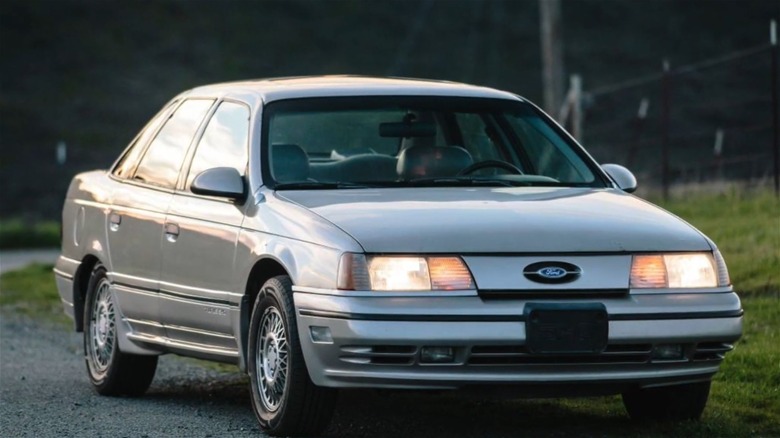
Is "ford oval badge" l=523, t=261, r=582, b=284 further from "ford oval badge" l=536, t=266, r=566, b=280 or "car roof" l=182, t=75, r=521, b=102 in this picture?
"car roof" l=182, t=75, r=521, b=102

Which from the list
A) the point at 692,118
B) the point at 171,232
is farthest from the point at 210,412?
the point at 692,118

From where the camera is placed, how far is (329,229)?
7199 mm

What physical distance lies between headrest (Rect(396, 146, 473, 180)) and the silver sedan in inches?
0.5

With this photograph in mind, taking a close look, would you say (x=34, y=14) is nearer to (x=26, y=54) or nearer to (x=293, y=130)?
(x=26, y=54)


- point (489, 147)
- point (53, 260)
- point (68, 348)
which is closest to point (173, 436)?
point (489, 147)

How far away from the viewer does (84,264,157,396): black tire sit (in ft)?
31.3

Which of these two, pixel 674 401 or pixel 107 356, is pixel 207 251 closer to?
pixel 107 356

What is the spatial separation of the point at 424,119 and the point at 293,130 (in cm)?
72

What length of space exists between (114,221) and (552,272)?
3259mm

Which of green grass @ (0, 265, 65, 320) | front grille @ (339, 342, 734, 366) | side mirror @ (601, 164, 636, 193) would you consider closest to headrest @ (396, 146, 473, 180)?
side mirror @ (601, 164, 636, 193)

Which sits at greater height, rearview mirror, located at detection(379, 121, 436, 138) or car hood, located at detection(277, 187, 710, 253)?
rearview mirror, located at detection(379, 121, 436, 138)

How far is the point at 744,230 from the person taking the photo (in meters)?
14.6

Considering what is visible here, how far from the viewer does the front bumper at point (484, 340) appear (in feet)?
22.5

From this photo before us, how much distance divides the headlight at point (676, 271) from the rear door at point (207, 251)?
1.77 metres
